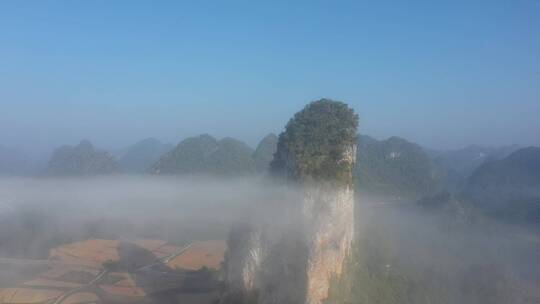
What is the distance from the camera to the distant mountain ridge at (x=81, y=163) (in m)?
79.8

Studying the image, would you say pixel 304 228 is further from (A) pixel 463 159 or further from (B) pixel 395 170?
(A) pixel 463 159

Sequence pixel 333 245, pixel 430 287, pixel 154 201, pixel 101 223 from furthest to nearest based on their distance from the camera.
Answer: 1. pixel 154 201
2. pixel 101 223
3. pixel 430 287
4. pixel 333 245

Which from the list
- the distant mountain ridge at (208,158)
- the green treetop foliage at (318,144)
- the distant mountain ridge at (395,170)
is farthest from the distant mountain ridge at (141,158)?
the green treetop foliage at (318,144)

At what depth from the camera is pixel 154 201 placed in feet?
196

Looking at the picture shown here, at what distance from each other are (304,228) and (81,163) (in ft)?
236

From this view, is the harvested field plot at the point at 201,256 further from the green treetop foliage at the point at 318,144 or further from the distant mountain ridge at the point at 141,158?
the distant mountain ridge at the point at 141,158

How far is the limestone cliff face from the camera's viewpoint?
1778 centimetres

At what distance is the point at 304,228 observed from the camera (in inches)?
711

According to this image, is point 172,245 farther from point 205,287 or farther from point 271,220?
point 271,220

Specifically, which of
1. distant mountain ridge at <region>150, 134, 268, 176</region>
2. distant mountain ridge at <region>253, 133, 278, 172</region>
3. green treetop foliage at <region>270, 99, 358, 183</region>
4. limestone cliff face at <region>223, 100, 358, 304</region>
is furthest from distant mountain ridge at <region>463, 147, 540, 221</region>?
limestone cliff face at <region>223, 100, 358, 304</region>

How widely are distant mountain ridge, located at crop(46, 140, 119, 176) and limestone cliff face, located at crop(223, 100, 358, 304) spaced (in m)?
67.1

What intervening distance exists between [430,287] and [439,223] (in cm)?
2161

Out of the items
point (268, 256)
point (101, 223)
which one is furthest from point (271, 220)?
point (101, 223)

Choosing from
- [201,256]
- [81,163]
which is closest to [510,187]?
[201,256]
